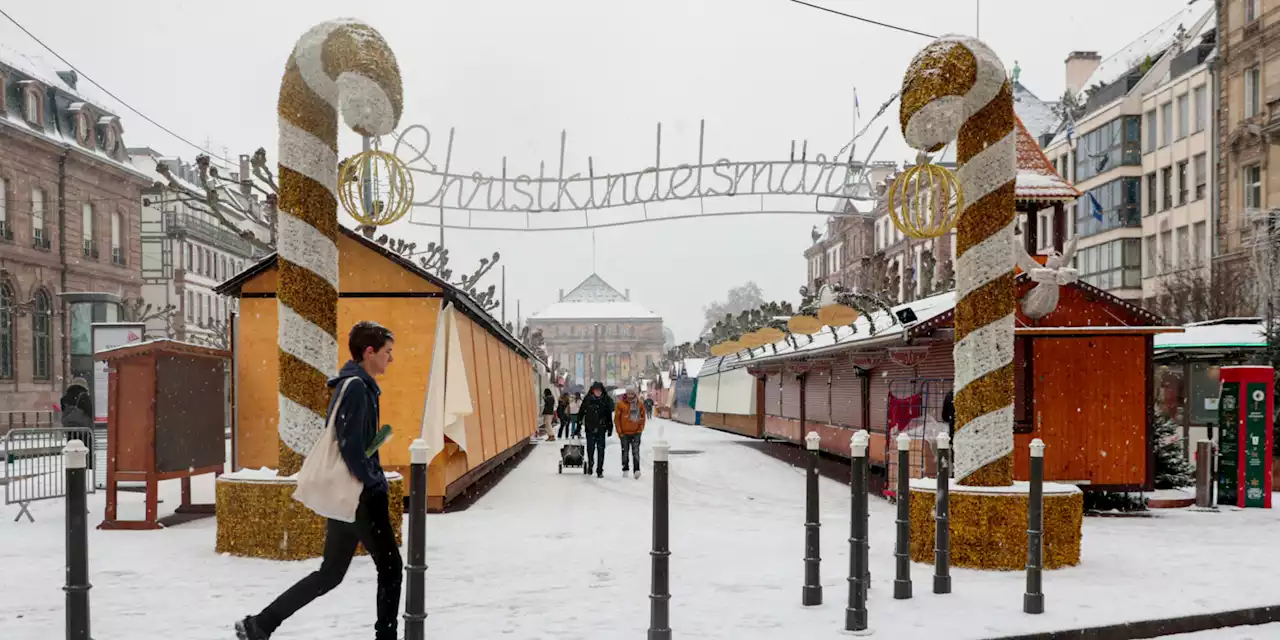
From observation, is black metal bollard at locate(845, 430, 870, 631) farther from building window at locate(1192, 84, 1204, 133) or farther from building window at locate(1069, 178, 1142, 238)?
building window at locate(1069, 178, 1142, 238)

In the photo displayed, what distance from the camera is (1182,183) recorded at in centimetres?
4416

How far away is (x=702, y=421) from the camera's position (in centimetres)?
5391

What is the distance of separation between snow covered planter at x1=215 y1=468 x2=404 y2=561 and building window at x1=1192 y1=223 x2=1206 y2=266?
121 ft

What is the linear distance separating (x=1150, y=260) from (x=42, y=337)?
42.1 meters

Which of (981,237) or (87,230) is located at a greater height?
(87,230)

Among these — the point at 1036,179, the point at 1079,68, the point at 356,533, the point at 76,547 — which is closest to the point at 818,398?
the point at 1036,179

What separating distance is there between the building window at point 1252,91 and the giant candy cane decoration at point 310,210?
36007mm

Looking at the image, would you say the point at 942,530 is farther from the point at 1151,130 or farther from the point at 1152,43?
the point at 1152,43

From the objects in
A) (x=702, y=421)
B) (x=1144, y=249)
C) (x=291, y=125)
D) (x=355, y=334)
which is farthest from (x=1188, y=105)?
(x=355, y=334)

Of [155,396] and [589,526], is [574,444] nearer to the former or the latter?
[589,526]

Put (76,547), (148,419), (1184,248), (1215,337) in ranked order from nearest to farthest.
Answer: (76,547) → (148,419) → (1215,337) → (1184,248)

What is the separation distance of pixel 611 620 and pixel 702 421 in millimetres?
46482

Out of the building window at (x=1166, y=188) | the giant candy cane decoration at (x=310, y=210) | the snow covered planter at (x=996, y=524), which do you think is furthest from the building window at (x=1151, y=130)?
the giant candy cane decoration at (x=310, y=210)

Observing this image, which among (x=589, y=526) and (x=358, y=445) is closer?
(x=358, y=445)
